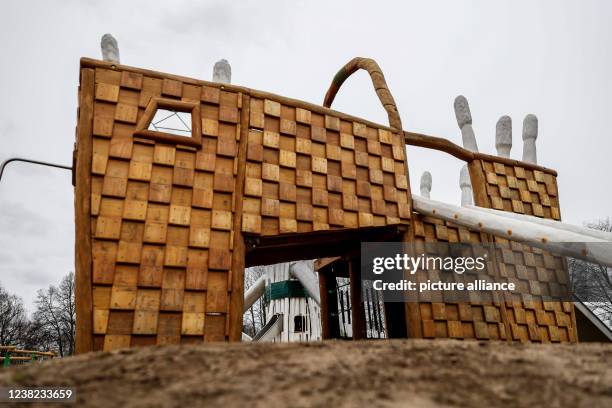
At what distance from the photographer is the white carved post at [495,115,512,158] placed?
16.9ft

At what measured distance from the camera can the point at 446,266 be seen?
412 centimetres

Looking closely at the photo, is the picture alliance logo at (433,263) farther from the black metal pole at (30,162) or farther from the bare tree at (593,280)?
the bare tree at (593,280)

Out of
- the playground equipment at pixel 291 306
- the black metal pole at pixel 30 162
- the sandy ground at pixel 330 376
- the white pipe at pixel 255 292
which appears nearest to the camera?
the sandy ground at pixel 330 376

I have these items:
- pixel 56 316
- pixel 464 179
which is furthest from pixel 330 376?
pixel 56 316

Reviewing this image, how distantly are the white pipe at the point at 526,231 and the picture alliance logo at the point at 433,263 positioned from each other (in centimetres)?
45

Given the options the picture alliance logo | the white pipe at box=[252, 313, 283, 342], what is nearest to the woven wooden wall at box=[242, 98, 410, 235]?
the picture alliance logo

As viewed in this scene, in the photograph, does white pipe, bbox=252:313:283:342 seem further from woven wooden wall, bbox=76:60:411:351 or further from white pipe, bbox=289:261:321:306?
woven wooden wall, bbox=76:60:411:351

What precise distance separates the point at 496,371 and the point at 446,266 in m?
2.66

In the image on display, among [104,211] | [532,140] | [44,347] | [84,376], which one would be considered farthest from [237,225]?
[44,347]

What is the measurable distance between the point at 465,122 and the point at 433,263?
2.08m

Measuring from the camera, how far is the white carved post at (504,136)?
5.14 metres

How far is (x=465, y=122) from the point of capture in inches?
204

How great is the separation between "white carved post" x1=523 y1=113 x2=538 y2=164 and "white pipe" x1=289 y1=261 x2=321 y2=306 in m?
3.68

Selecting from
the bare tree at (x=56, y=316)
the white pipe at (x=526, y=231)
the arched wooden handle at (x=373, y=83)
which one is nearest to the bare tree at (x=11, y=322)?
the bare tree at (x=56, y=316)
